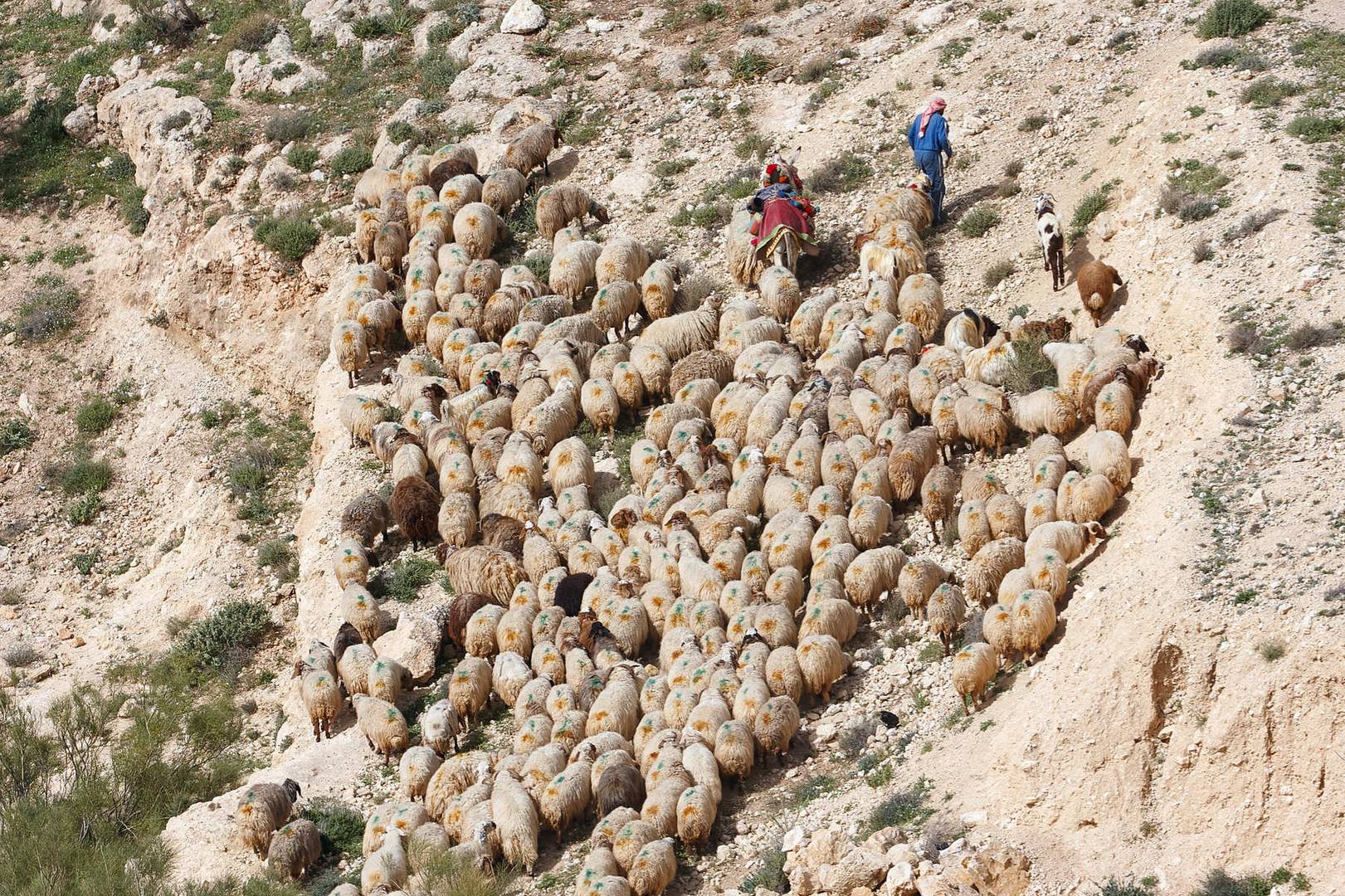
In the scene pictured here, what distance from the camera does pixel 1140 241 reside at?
21078 mm

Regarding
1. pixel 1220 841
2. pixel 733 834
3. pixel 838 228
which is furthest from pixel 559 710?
pixel 838 228

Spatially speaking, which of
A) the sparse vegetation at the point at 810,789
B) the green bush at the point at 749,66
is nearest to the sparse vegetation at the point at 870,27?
the green bush at the point at 749,66

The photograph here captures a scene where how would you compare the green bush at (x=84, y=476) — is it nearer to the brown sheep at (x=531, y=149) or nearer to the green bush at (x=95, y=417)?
the green bush at (x=95, y=417)

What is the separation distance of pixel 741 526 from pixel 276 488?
373 inches

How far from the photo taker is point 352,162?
29688 mm

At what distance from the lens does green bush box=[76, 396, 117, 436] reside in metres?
27.9

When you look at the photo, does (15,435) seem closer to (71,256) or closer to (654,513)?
(71,256)

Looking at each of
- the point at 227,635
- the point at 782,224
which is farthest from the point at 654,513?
the point at 227,635

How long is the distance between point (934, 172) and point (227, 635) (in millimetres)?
12813

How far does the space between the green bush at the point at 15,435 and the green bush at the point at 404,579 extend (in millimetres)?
10174

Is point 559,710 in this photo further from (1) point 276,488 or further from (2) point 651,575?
(1) point 276,488

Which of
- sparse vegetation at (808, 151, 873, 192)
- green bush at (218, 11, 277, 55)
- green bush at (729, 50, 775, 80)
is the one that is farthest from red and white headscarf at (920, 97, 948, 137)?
green bush at (218, 11, 277, 55)

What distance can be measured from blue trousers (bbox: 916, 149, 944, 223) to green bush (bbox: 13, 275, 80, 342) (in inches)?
658

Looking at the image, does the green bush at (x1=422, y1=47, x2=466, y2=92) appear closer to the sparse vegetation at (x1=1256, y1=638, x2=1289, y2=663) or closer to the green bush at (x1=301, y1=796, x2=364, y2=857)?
the green bush at (x1=301, y1=796, x2=364, y2=857)
